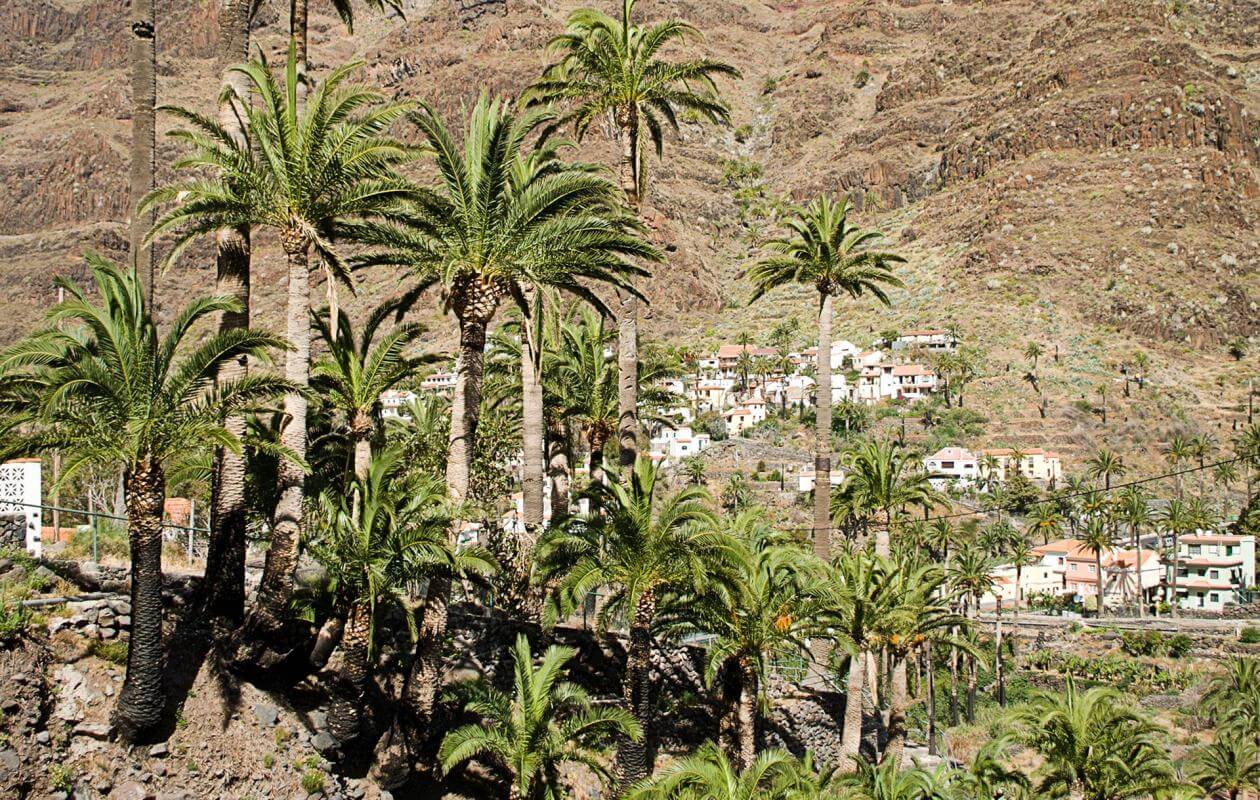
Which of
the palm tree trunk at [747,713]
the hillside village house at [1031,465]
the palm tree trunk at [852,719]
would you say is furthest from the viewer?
the hillside village house at [1031,465]

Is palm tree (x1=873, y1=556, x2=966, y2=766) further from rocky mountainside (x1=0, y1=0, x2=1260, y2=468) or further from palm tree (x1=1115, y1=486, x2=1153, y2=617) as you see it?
rocky mountainside (x1=0, y1=0, x2=1260, y2=468)

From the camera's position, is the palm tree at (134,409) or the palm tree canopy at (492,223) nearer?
the palm tree at (134,409)

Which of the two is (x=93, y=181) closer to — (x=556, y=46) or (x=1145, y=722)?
(x=556, y=46)

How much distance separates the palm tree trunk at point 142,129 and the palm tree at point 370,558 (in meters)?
5.02

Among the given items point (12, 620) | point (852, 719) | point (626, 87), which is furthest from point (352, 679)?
point (626, 87)

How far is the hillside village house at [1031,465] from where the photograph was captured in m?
92.6

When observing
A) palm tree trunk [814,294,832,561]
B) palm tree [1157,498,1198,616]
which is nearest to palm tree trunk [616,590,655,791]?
palm tree trunk [814,294,832,561]

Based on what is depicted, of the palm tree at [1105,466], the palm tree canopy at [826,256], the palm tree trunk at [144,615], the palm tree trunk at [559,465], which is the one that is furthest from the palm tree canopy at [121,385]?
the palm tree at [1105,466]

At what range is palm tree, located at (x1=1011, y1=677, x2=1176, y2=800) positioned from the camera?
74.5 feet

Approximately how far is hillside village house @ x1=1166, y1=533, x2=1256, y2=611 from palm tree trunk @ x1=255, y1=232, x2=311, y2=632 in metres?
71.1

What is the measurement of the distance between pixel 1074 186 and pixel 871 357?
47.0 m

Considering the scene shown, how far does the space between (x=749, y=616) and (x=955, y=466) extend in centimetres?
7752

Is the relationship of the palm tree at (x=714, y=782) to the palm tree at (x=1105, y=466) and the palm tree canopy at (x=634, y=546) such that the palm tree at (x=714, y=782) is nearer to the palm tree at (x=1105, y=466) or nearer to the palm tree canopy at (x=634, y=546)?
the palm tree canopy at (x=634, y=546)

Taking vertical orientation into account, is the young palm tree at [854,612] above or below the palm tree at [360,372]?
below
